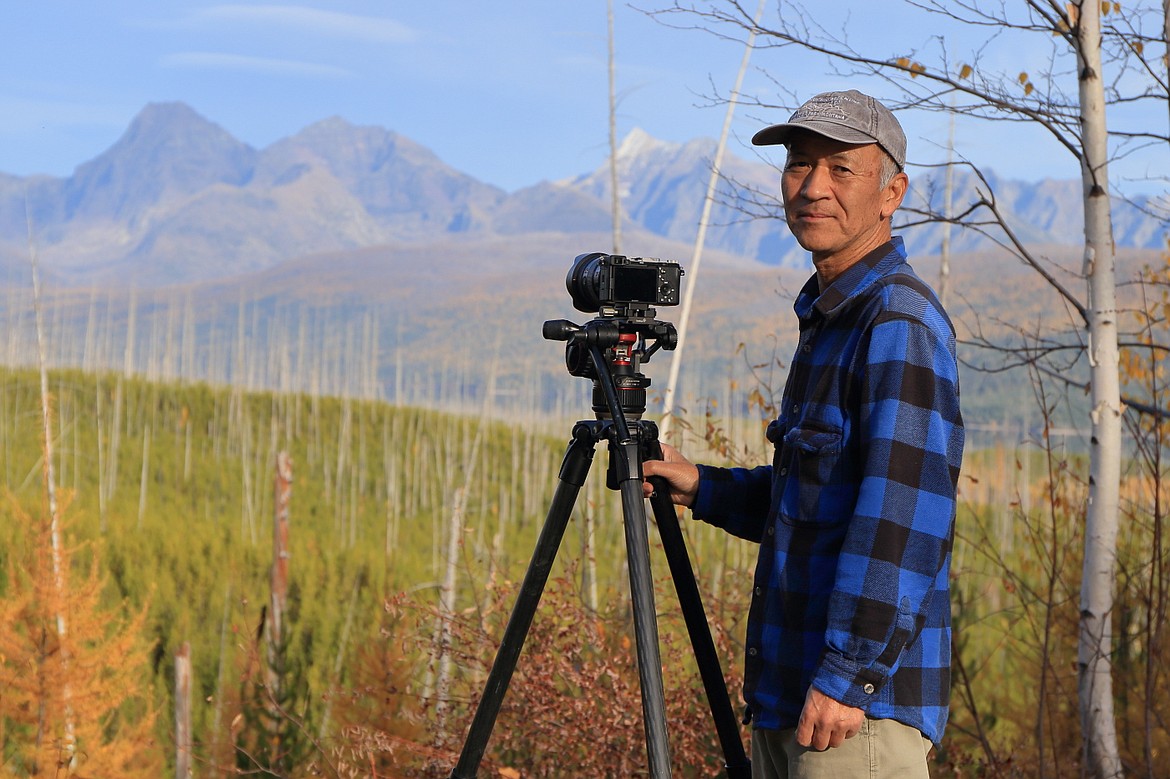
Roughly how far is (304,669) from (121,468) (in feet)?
56.5

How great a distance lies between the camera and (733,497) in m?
2.09

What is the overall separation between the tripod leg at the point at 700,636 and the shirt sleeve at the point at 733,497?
2.4 inches

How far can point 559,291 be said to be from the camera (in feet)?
536

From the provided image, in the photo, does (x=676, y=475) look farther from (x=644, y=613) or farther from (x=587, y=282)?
(x=587, y=282)

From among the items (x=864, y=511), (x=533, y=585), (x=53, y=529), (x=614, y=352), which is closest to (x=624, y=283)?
(x=614, y=352)

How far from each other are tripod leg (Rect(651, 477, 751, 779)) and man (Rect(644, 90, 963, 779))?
210 mm

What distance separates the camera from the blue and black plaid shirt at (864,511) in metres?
1.59

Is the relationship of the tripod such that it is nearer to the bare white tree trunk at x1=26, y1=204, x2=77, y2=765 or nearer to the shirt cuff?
the shirt cuff

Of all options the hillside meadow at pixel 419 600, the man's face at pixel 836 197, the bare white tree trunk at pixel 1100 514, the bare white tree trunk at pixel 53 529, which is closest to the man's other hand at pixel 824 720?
the man's face at pixel 836 197

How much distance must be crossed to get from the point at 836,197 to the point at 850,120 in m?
0.12

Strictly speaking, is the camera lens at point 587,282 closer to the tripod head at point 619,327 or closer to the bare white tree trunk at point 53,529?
the tripod head at point 619,327

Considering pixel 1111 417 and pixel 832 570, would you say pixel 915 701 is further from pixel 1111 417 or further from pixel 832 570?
pixel 1111 417

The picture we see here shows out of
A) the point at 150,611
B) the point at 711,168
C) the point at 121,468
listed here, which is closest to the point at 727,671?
the point at 711,168

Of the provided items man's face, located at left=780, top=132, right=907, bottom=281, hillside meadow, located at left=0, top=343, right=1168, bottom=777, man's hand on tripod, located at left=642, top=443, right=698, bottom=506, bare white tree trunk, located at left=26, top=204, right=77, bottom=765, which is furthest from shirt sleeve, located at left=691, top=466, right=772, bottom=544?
bare white tree trunk, located at left=26, top=204, right=77, bottom=765
